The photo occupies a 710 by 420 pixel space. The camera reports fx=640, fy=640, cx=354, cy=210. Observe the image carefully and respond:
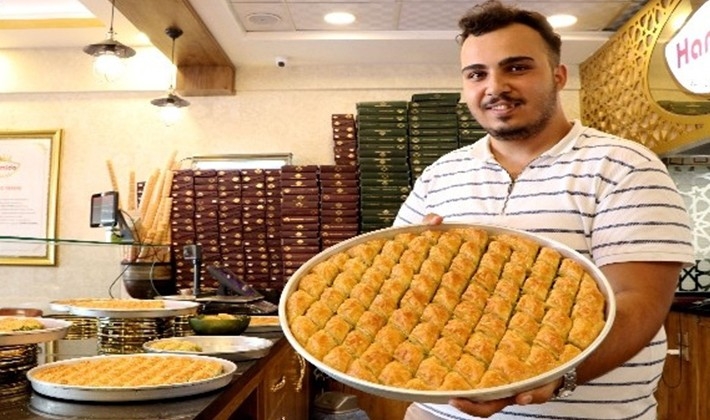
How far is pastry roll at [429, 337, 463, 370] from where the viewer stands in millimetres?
1029

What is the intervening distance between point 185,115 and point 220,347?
3311 mm

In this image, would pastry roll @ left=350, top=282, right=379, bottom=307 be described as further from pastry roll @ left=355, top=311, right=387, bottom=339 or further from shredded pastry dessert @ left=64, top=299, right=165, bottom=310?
shredded pastry dessert @ left=64, top=299, right=165, bottom=310

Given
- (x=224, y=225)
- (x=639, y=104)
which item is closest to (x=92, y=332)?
(x=224, y=225)

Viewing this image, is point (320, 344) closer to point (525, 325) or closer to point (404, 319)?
point (404, 319)

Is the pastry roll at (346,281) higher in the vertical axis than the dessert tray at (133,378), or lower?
higher

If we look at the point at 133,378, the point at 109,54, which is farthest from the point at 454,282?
the point at 109,54

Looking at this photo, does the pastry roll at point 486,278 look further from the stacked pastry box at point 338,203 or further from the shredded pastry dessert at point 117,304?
the stacked pastry box at point 338,203

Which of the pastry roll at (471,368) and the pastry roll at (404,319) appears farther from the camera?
the pastry roll at (404,319)

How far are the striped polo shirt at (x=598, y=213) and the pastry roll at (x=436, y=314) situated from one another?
0.34 metres

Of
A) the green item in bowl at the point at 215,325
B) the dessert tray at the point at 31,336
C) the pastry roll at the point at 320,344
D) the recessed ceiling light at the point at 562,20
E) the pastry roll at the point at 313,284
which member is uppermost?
the recessed ceiling light at the point at 562,20

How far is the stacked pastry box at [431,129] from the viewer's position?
4262 mm

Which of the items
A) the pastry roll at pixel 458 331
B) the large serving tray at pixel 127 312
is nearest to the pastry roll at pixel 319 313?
the pastry roll at pixel 458 331

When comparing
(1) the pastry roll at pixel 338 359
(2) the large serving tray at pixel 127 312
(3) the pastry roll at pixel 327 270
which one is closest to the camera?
(1) the pastry roll at pixel 338 359

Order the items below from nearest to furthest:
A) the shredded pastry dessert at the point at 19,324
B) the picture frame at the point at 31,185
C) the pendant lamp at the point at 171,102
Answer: the shredded pastry dessert at the point at 19,324 → the pendant lamp at the point at 171,102 → the picture frame at the point at 31,185
